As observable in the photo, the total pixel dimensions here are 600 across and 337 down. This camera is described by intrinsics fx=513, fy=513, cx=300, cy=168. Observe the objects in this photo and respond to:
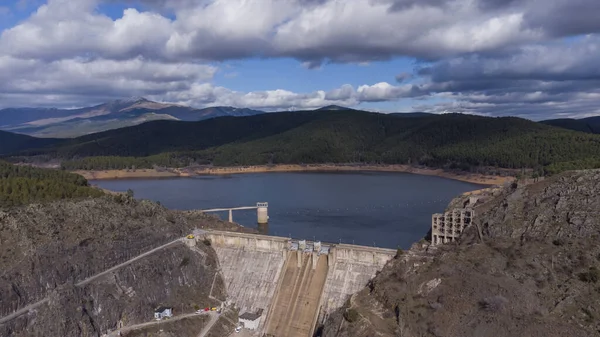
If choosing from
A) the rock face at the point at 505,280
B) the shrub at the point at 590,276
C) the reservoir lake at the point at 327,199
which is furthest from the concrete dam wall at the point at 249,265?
the shrub at the point at 590,276

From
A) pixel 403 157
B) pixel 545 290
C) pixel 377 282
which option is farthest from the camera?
pixel 403 157

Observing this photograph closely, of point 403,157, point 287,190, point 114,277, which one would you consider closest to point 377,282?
point 114,277

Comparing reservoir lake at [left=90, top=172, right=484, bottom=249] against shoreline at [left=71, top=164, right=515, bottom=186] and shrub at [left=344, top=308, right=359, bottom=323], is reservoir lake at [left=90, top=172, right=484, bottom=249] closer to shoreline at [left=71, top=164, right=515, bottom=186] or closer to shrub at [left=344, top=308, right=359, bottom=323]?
shoreline at [left=71, top=164, right=515, bottom=186]

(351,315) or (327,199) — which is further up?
(327,199)

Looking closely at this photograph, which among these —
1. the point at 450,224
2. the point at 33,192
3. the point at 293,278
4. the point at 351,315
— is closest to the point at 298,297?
the point at 293,278

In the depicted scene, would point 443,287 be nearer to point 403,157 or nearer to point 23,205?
point 23,205

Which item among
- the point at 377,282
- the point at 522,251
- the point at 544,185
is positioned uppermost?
the point at 544,185

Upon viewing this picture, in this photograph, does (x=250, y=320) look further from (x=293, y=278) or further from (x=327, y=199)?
(x=327, y=199)
